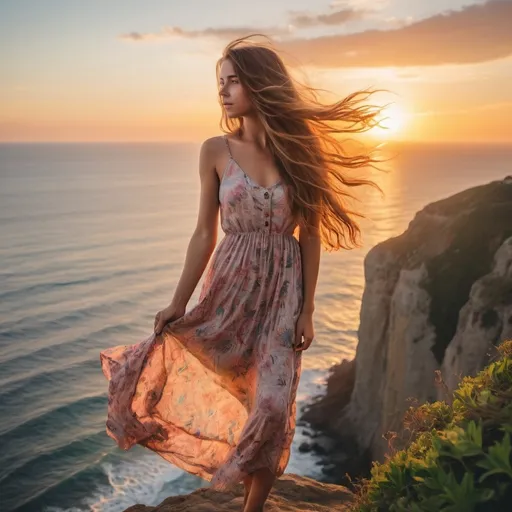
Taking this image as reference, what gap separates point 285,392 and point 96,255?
190 ft

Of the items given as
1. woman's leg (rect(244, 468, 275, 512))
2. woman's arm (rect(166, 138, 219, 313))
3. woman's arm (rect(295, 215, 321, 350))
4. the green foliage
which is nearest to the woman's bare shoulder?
woman's arm (rect(166, 138, 219, 313))

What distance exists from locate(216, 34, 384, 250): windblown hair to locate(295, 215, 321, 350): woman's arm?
0.09 m

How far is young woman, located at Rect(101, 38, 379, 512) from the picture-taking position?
486cm

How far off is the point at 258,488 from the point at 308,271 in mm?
1642

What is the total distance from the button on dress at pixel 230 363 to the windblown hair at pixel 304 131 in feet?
0.58

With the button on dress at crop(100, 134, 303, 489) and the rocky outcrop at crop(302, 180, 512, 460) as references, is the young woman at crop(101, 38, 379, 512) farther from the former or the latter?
the rocky outcrop at crop(302, 180, 512, 460)

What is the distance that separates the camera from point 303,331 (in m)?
5.00

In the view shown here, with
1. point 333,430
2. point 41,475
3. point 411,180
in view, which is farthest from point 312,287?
point 411,180

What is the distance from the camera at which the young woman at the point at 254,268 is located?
486 centimetres

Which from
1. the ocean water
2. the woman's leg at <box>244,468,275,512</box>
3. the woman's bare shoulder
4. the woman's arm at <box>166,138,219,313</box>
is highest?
the woman's bare shoulder

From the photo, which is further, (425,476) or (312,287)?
(312,287)

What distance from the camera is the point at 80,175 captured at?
6545 inches

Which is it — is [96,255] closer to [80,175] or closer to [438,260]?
[438,260]

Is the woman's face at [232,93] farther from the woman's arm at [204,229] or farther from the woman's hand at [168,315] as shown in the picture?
the woman's hand at [168,315]
